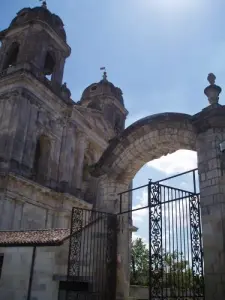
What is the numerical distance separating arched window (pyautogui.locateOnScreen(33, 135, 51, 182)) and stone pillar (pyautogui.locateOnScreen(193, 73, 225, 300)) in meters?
16.1

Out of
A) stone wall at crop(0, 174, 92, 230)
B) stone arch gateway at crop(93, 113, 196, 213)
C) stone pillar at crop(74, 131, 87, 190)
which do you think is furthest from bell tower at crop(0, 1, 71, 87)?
stone arch gateway at crop(93, 113, 196, 213)

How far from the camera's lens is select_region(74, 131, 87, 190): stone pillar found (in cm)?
2518

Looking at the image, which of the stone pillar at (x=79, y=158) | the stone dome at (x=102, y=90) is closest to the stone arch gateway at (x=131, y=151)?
the stone pillar at (x=79, y=158)

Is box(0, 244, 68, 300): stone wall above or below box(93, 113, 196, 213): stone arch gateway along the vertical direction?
below

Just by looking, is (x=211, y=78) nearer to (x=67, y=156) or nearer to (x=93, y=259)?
(x=93, y=259)

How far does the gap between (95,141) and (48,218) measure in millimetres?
8700

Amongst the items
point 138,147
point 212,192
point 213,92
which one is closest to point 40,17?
point 138,147

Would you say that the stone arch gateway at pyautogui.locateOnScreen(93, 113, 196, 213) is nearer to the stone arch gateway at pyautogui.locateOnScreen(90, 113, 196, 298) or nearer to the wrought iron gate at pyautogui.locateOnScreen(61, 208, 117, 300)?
the stone arch gateway at pyautogui.locateOnScreen(90, 113, 196, 298)

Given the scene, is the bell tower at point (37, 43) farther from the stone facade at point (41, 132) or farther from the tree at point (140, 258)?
the tree at point (140, 258)

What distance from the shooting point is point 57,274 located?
29.9ft

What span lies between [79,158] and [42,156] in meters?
3.11

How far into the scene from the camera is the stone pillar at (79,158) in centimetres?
2518

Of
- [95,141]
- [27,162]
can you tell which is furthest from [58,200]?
[95,141]

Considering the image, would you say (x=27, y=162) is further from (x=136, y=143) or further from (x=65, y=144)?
(x=136, y=143)
